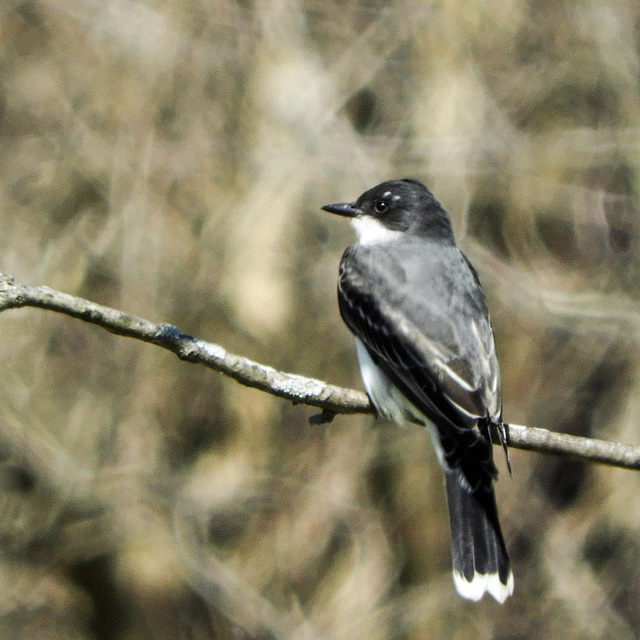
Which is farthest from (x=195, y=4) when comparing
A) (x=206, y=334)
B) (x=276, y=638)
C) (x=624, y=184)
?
(x=276, y=638)

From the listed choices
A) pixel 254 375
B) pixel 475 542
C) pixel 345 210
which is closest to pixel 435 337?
pixel 475 542

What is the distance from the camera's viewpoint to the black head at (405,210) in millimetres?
4922

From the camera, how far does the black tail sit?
3.88 metres

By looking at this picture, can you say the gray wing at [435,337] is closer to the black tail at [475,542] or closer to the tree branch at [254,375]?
the black tail at [475,542]

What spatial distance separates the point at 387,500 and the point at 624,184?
3662mm

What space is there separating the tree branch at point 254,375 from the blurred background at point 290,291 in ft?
13.6

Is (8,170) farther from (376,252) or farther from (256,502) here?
(376,252)

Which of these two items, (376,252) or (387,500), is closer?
(376,252)

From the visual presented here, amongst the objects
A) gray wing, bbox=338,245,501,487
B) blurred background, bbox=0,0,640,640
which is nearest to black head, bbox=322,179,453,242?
gray wing, bbox=338,245,501,487

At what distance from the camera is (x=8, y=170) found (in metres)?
7.89

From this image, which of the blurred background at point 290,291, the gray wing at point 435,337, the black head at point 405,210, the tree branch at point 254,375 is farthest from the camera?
the blurred background at point 290,291

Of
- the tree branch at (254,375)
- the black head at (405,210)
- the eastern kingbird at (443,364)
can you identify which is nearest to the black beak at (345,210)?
the black head at (405,210)

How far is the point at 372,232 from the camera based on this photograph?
5.00m

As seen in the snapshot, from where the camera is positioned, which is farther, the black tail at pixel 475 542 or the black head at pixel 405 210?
the black head at pixel 405 210
